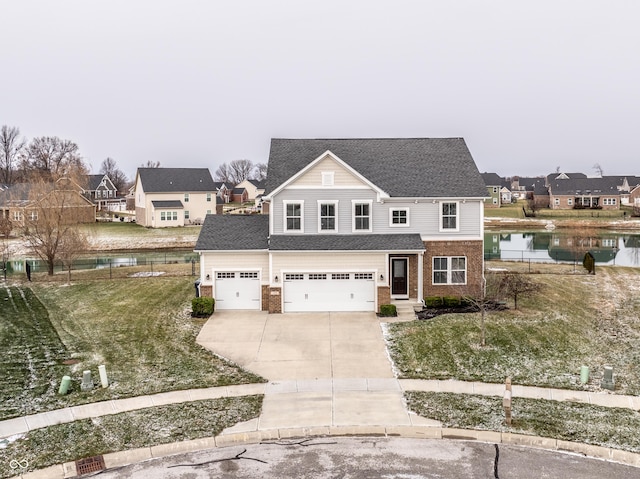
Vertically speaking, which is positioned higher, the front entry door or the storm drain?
the front entry door

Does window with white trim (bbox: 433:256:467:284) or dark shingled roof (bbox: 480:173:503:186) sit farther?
dark shingled roof (bbox: 480:173:503:186)

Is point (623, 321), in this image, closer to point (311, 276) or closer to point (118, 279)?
point (311, 276)

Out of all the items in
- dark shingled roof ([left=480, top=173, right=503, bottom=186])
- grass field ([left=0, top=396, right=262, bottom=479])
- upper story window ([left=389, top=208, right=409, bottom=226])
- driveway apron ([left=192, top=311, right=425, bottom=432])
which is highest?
dark shingled roof ([left=480, top=173, right=503, bottom=186])

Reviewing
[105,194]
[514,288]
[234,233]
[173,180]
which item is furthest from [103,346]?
[105,194]

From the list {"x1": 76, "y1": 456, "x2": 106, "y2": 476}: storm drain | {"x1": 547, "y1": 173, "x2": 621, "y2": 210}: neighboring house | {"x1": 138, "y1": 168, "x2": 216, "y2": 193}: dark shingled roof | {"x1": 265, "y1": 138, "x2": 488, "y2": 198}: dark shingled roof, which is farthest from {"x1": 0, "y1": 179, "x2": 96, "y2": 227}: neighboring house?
{"x1": 547, "y1": 173, "x2": 621, "y2": 210}: neighboring house

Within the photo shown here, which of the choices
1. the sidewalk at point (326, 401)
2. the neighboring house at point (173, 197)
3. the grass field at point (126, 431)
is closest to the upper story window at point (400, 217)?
the sidewalk at point (326, 401)

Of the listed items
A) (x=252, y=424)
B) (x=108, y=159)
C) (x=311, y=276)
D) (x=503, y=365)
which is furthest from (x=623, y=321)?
(x=108, y=159)

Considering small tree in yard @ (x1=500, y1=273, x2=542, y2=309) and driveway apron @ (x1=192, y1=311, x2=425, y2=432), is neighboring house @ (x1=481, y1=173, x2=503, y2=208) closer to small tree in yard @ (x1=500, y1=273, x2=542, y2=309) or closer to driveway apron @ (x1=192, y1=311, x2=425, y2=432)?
small tree in yard @ (x1=500, y1=273, x2=542, y2=309)

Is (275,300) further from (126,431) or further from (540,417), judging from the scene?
(540,417)
